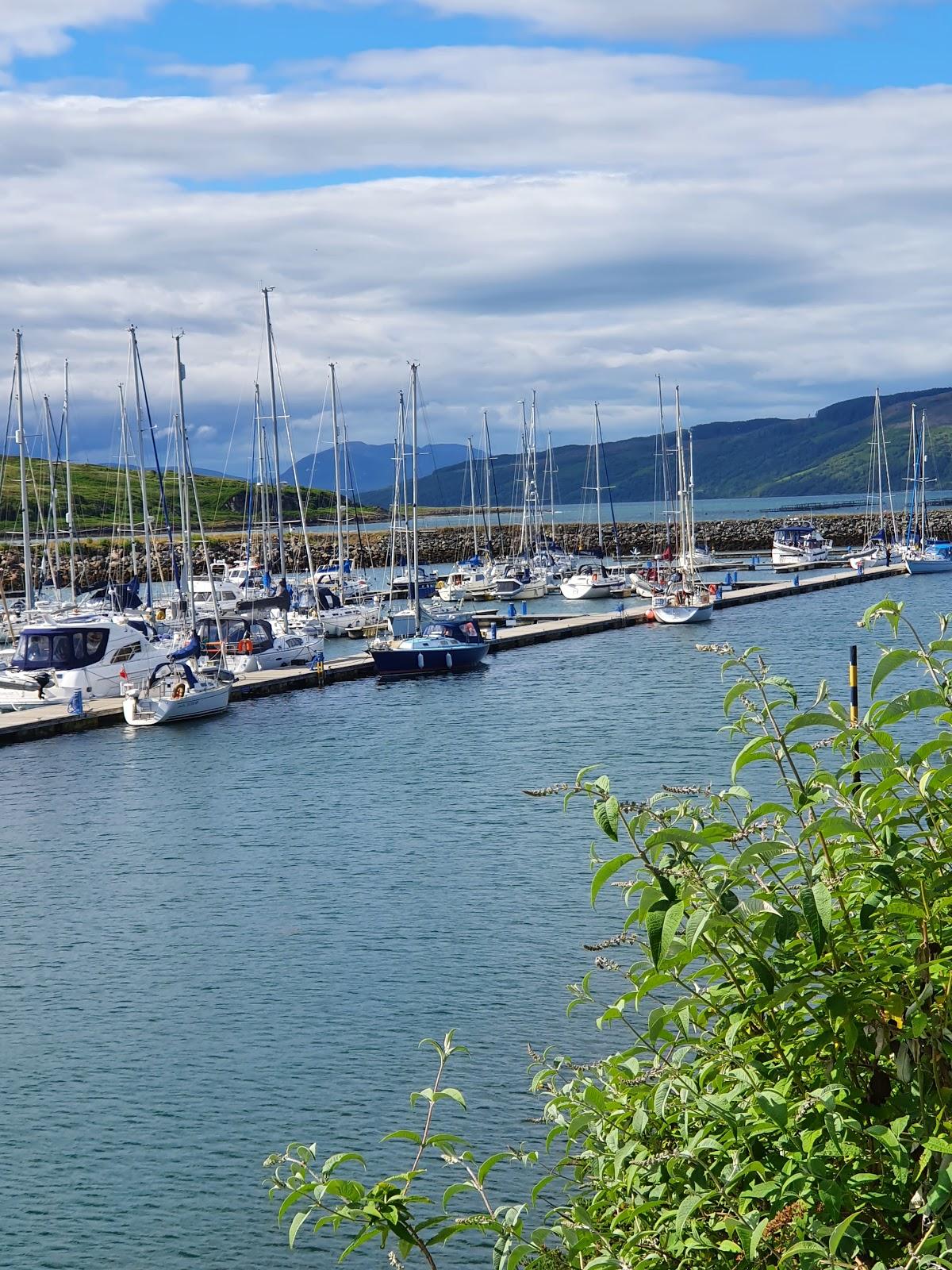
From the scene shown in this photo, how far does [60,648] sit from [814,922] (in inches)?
1924

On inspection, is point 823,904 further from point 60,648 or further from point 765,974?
point 60,648

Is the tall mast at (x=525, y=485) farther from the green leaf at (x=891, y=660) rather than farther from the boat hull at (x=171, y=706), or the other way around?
the green leaf at (x=891, y=660)

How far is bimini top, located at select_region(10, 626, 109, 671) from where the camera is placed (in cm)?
5069

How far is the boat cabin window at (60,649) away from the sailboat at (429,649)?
11483 millimetres

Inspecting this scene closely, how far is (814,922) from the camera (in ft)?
14.8

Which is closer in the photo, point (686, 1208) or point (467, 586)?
point (686, 1208)

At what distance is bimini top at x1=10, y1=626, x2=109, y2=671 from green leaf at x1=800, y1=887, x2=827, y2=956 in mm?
48189

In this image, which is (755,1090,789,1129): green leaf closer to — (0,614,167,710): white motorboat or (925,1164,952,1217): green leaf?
(925,1164,952,1217): green leaf

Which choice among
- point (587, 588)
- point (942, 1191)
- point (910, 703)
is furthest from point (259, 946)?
point (587, 588)

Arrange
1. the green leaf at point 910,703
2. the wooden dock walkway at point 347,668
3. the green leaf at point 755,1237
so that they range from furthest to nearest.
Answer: the wooden dock walkway at point 347,668, the green leaf at point 910,703, the green leaf at point 755,1237

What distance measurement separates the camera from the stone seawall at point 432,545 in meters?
127

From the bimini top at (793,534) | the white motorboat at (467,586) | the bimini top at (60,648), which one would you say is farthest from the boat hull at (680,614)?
the bimini top at (793,534)

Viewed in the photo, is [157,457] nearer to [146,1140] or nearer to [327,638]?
[327,638]

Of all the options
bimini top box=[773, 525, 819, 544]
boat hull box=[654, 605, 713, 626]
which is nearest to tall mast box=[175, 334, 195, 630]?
boat hull box=[654, 605, 713, 626]
